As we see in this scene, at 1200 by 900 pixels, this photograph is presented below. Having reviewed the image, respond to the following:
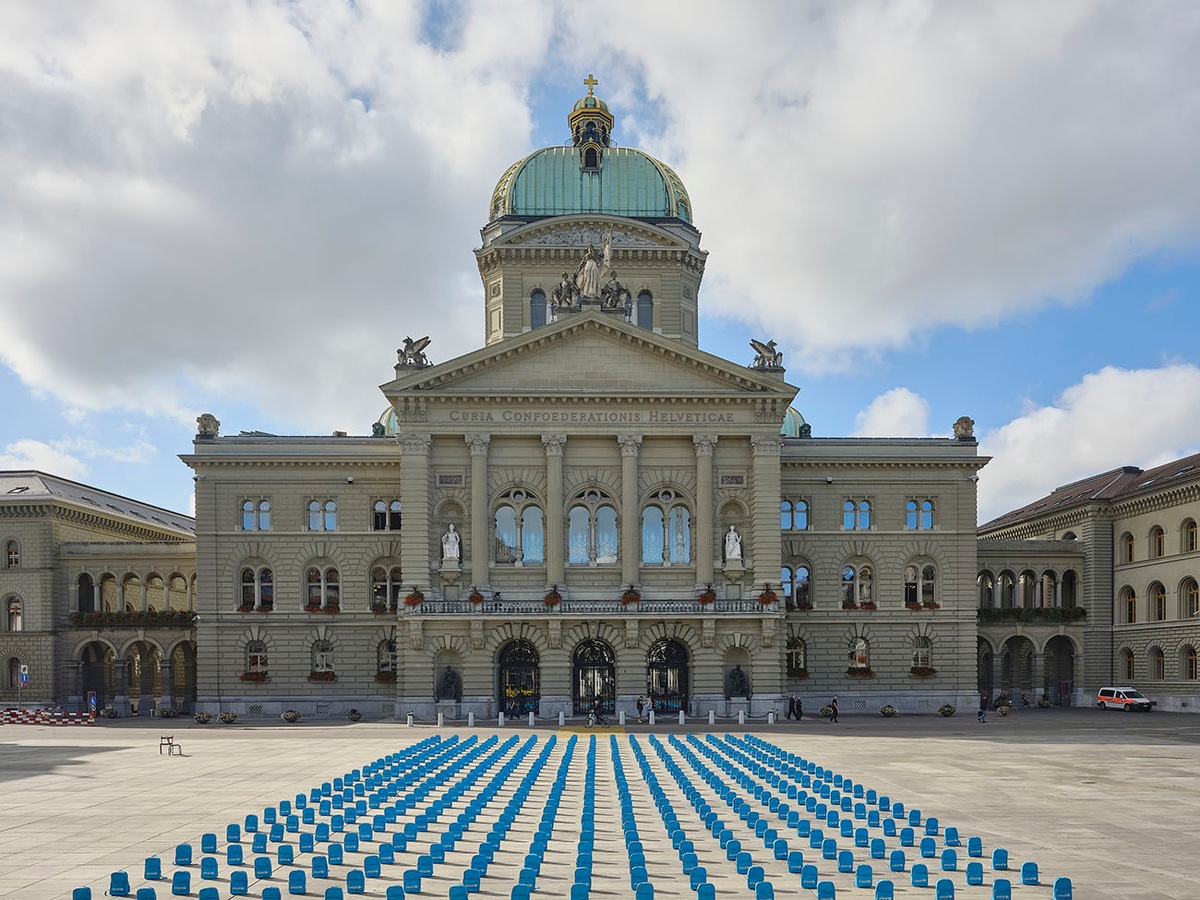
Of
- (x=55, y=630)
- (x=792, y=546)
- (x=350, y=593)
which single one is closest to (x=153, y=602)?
(x=55, y=630)

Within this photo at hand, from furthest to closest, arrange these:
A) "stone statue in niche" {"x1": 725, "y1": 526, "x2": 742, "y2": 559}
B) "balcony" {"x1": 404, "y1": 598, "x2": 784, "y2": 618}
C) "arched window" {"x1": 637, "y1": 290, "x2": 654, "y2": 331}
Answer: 1. "arched window" {"x1": 637, "y1": 290, "x2": 654, "y2": 331}
2. "stone statue in niche" {"x1": 725, "y1": 526, "x2": 742, "y2": 559}
3. "balcony" {"x1": 404, "y1": 598, "x2": 784, "y2": 618}

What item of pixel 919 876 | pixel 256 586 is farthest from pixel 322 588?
pixel 919 876

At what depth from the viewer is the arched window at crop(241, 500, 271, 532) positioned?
271ft

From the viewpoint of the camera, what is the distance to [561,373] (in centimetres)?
7562

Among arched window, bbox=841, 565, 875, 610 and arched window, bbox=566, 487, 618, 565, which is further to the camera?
arched window, bbox=841, 565, 875, 610

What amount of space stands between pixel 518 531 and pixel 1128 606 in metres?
45.1

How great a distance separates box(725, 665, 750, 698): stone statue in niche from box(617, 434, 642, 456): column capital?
46.9 ft

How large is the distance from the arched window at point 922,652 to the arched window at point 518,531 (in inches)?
1053

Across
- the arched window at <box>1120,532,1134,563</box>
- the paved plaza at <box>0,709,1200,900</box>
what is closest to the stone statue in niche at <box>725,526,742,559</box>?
the paved plaza at <box>0,709,1200,900</box>

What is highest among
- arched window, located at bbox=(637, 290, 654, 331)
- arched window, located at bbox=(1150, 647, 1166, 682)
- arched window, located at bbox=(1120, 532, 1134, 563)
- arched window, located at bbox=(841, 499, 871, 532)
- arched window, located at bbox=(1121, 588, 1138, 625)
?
arched window, located at bbox=(637, 290, 654, 331)

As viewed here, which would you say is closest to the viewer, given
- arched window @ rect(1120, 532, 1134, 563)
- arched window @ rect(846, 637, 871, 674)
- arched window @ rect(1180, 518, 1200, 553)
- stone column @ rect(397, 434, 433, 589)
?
stone column @ rect(397, 434, 433, 589)

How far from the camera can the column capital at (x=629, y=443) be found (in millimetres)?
75188

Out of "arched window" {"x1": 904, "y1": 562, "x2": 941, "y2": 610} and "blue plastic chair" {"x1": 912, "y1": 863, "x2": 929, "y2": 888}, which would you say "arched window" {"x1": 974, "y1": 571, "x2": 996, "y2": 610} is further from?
"blue plastic chair" {"x1": 912, "y1": 863, "x2": 929, "y2": 888}

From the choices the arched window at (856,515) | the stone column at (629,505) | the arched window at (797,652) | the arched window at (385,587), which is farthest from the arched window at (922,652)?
the arched window at (385,587)
